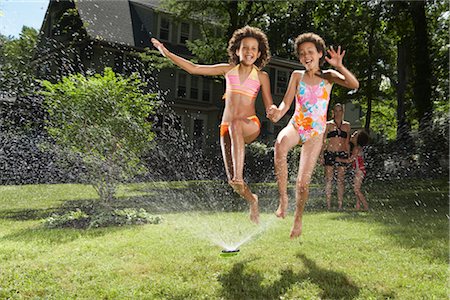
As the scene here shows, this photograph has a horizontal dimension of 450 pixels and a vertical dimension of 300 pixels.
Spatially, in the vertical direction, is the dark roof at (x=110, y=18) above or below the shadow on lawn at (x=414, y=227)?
above

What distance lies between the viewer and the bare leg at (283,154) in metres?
3.41

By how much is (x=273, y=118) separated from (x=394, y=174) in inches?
490

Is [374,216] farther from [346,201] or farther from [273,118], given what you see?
[273,118]

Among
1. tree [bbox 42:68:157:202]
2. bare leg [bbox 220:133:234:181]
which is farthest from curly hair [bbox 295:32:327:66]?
tree [bbox 42:68:157:202]

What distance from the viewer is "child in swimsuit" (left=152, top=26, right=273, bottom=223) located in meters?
3.45

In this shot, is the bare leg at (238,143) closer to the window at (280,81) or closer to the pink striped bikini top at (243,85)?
the pink striped bikini top at (243,85)

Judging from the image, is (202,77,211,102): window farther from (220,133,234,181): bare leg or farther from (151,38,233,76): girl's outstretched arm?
(220,133,234,181): bare leg

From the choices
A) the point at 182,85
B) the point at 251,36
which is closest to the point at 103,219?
the point at 251,36

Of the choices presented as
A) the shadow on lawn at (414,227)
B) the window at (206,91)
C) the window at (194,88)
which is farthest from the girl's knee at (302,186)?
the window at (206,91)

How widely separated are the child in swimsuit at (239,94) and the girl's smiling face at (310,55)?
33cm

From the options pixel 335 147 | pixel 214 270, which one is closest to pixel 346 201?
pixel 335 147

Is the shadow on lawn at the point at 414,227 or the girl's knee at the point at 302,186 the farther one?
the shadow on lawn at the point at 414,227

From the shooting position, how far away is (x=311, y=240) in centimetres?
539

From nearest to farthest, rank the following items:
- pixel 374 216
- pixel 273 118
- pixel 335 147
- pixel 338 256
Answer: pixel 273 118
pixel 338 256
pixel 335 147
pixel 374 216
